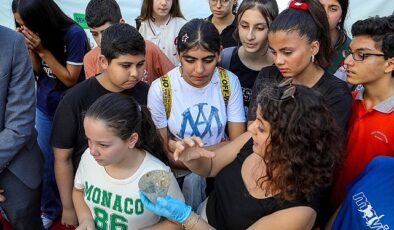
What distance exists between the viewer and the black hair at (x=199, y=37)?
180 cm

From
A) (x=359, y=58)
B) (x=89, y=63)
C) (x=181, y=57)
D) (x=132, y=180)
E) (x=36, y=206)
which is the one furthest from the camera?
(x=89, y=63)

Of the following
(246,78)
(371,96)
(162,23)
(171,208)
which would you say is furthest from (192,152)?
(162,23)

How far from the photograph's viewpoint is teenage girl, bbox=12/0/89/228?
226 cm

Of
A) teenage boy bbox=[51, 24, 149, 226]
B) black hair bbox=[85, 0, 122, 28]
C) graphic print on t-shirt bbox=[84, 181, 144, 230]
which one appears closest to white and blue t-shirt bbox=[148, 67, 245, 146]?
teenage boy bbox=[51, 24, 149, 226]

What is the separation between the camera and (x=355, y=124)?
1677 mm

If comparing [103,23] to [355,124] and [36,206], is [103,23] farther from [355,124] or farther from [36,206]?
[355,124]

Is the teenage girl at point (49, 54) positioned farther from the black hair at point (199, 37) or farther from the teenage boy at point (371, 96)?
the teenage boy at point (371, 96)

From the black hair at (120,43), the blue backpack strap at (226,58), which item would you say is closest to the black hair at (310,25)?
the blue backpack strap at (226,58)

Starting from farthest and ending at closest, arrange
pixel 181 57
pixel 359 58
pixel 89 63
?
pixel 89 63 → pixel 181 57 → pixel 359 58

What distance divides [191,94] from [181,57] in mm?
180

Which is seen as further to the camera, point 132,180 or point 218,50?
point 218,50

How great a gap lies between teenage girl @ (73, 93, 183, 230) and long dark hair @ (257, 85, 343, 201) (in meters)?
0.44

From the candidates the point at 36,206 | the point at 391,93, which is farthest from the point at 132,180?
the point at 391,93

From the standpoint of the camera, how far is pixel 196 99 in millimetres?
1853
